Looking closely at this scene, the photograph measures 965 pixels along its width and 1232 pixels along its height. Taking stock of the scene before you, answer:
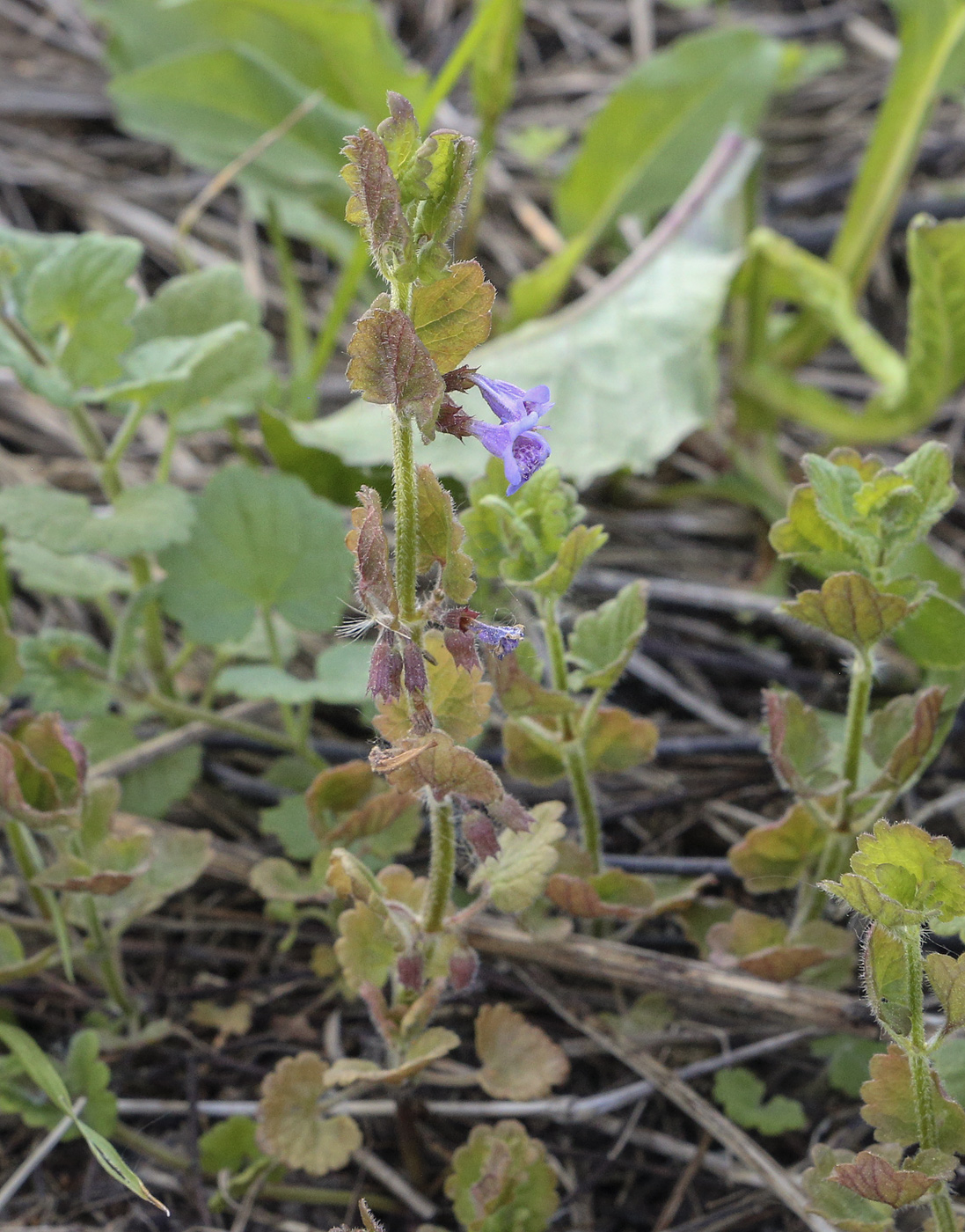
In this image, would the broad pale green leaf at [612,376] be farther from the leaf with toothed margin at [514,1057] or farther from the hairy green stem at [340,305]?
the leaf with toothed margin at [514,1057]

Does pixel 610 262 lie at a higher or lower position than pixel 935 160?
lower

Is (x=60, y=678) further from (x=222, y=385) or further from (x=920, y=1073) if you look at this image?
(x=920, y=1073)

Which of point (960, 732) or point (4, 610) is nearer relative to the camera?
point (4, 610)

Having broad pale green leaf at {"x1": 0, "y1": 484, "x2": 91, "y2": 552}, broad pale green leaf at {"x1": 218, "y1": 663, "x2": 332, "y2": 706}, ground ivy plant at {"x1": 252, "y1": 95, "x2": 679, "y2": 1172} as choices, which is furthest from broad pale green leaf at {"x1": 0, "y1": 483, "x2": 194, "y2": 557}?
A: ground ivy plant at {"x1": 252, "y1": 95, "x2": 679, "y2": 1172}

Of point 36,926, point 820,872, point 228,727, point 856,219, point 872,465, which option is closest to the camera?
point 872,465

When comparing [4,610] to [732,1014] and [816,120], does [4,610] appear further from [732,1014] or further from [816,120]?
[816,120]

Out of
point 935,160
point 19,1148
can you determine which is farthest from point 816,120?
point 19,1148

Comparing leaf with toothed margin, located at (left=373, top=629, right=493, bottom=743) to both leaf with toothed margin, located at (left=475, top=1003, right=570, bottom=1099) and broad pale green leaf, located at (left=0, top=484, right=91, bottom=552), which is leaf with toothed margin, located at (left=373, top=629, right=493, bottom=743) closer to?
leaf with toothed margin, located at (left=475, top=1003, right=570, bottom=1099)

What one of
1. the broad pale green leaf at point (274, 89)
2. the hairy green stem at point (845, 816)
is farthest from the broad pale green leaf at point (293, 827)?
the broad pale green leaf at point (274, 89)
